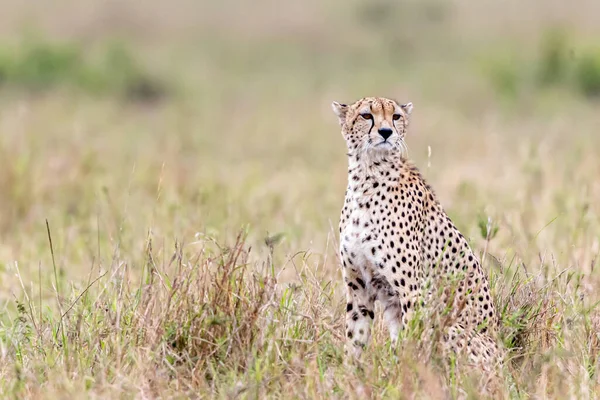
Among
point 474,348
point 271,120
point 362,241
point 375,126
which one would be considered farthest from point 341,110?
point 271,120

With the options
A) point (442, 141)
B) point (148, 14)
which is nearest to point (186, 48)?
point (148, 14)

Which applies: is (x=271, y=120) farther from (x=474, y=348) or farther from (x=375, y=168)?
(x=474, y=348)

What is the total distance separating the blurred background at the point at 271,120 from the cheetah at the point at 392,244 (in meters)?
0.19

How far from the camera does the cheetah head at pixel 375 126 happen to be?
3910 mm

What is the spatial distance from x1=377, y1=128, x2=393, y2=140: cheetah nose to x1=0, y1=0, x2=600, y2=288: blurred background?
33 centimetres

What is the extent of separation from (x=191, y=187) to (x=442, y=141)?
11.6 ft

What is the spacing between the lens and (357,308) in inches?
158

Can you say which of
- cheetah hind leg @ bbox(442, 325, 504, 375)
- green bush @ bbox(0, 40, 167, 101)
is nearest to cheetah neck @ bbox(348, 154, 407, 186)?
cheetah hind leg @ bbox(442, 325, 504, 375)

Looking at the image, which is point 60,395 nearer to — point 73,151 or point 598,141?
point 73,151

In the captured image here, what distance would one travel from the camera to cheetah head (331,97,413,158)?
3.91 m

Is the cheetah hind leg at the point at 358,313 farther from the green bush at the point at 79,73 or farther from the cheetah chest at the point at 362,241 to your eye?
the green bush at the point at 79,73

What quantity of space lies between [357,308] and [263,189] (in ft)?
13.1

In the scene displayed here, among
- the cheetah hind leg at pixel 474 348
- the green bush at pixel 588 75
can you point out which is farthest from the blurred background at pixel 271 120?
the cheetah hind leg at pixel 474 348

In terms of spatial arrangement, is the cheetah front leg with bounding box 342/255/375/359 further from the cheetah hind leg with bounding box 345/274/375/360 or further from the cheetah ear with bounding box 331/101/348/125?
the cheetah ear with bounding box 331/101/348/125
